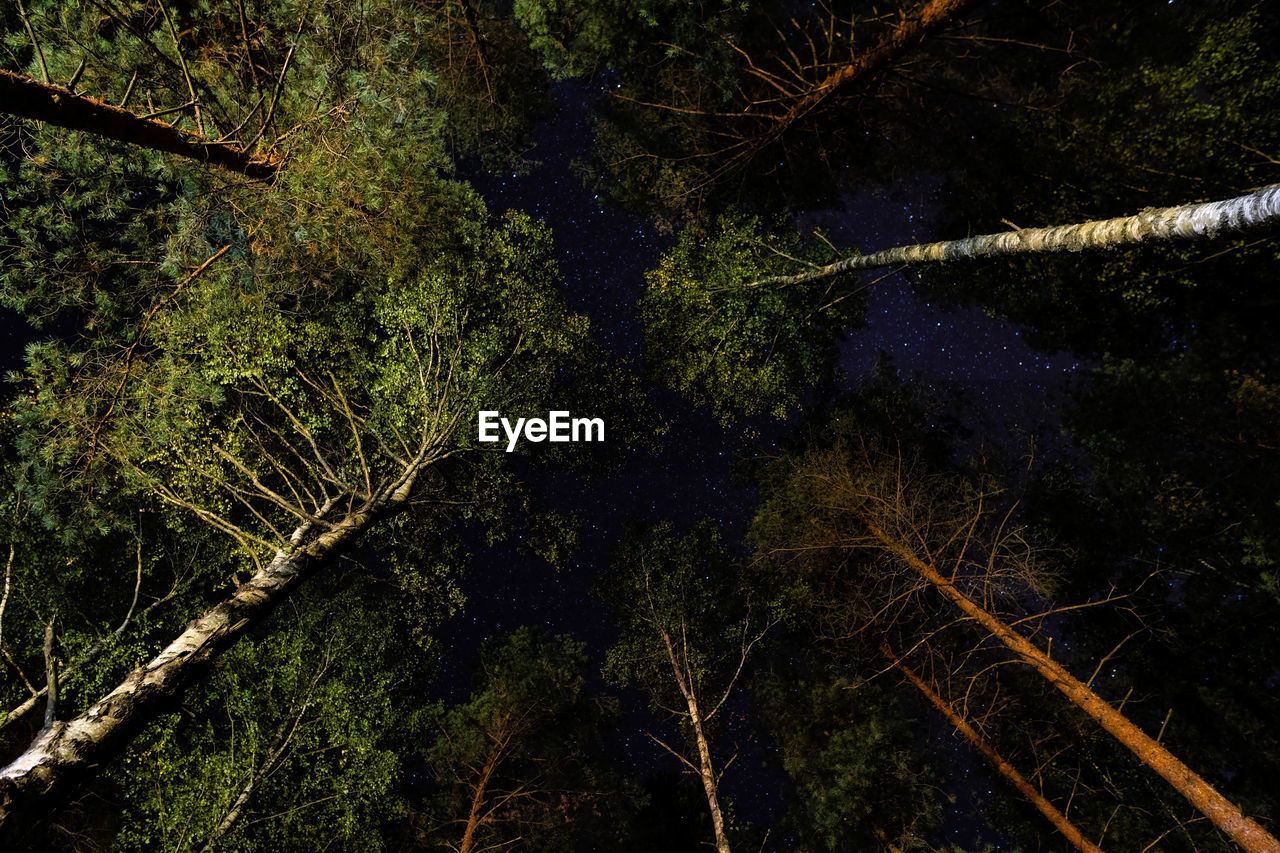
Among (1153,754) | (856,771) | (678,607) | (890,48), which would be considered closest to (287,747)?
(678,607)

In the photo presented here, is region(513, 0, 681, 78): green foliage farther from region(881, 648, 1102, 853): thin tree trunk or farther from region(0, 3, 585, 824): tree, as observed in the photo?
region(881, 648, 1102, 853): thin tree trunk

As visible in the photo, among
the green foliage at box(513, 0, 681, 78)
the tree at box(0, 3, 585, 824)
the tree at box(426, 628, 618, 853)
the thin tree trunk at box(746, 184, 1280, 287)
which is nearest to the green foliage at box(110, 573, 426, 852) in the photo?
the tree at box(426, 628, 618, 853)

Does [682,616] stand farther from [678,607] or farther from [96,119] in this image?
[96,119]

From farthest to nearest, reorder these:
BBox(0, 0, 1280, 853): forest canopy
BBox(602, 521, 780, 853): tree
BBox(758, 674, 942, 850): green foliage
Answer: BBox(602, 521, 780, 853): tree, BBox(758, 674, 942, 850): green foliage, BBox(0, 0, 1280, 853): forest canopy

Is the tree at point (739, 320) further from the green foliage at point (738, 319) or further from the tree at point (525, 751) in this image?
the tree at point (525, 751)

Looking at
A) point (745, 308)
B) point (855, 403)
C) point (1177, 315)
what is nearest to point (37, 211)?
point (745, 308)
